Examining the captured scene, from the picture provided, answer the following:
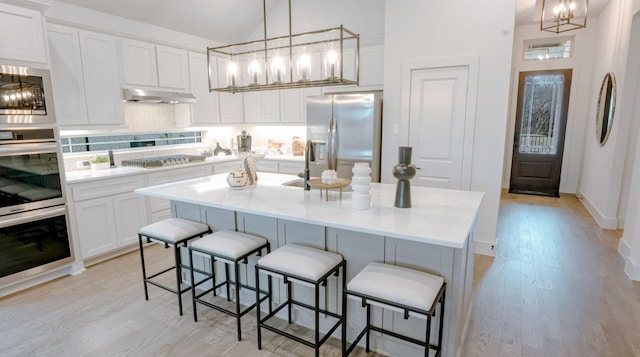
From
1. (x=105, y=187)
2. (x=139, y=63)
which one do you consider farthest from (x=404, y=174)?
(x=139, y=63)

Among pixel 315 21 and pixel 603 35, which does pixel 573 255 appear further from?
pixel 315 21

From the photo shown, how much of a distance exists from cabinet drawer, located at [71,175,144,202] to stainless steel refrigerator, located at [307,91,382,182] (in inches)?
81.5

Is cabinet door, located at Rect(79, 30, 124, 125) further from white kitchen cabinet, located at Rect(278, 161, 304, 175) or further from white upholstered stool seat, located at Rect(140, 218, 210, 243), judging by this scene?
white kitchen cabinet, located at Rect(278, 161, 304, 175)

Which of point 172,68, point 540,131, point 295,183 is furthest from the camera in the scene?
point 540,131

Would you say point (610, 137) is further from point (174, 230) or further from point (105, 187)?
point (105, 187)

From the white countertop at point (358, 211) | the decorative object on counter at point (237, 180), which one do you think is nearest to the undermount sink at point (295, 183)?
the white countertop at point (358, 211)

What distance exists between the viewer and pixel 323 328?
7.99 feet

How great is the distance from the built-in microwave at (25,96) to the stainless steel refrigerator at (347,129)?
2641 millimetres

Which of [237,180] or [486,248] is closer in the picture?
[237,180]

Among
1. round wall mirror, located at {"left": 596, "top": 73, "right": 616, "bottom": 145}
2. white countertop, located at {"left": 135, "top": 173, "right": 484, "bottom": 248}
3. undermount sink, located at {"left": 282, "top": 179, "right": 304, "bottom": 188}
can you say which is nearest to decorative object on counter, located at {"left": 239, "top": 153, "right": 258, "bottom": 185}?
white countertop, located at {"left": 135, "top": 173, "right": 484, "bottom": 248}

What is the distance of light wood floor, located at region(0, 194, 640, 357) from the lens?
7.46 ft

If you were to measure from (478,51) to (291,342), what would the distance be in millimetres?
3247

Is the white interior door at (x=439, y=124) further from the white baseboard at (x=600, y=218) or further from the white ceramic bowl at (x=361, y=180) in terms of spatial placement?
the white baseboard at (x=600, y=218)

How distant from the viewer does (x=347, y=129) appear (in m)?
4.20
